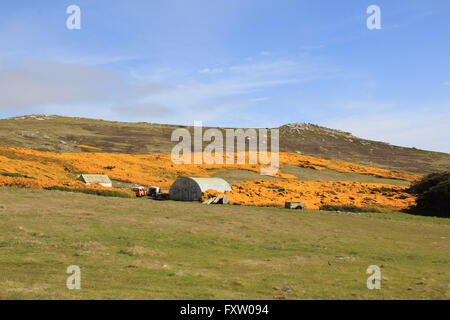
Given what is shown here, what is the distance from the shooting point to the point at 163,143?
382 feet

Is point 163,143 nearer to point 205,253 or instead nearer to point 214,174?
point 214,174

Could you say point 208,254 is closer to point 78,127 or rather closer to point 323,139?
point 78,127

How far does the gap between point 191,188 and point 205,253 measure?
27.7 metres

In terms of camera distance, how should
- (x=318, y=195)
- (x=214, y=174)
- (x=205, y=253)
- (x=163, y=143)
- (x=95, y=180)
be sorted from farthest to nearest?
(x=163, y=143), (x=214, y=174), (x=318, y=195), (x=95, y=180), (x=205, y=253)

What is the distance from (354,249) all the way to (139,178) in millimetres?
47174

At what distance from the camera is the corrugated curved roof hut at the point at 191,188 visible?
4838 centimetres

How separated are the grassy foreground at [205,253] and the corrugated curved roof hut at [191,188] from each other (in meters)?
10.6

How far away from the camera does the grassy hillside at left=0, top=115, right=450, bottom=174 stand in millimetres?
98750

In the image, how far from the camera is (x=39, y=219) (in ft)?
91.3

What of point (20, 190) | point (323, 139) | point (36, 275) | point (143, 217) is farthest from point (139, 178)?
point (323, 139)

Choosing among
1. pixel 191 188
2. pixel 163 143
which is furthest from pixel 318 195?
pixel 163 143

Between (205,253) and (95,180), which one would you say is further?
(95,180)

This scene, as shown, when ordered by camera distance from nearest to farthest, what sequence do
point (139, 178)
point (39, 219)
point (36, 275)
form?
point (36, 275) < point (39, 219) < point (139, 178)

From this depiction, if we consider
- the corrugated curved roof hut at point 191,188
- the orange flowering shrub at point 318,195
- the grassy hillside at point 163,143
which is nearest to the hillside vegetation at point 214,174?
the orange flowering shrub at point 318,195
